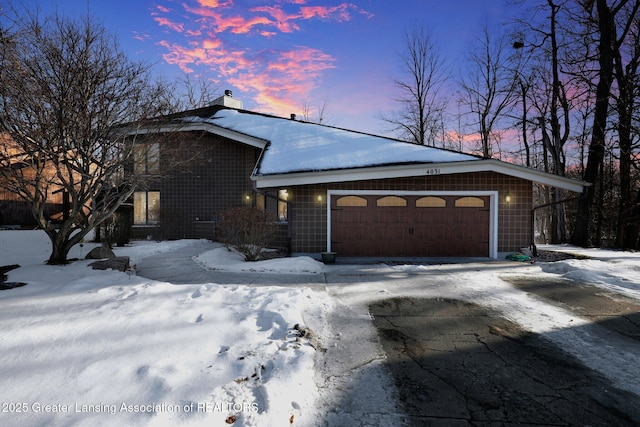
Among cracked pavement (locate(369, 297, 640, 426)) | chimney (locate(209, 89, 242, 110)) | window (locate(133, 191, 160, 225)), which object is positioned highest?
chimney (locate(209, 89, 242, 110))

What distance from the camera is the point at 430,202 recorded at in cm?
1080

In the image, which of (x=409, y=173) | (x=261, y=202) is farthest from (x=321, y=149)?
(x=261, y=202)

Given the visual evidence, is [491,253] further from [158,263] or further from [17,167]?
[17,167]

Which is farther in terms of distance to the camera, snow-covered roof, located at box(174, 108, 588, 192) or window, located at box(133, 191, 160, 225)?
window, located at box(133, 191, 160, 225)

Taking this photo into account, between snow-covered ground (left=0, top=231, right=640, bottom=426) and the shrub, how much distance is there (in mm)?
3549

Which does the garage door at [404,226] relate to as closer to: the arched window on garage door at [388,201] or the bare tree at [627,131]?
the arched window on garage door at [388,201]

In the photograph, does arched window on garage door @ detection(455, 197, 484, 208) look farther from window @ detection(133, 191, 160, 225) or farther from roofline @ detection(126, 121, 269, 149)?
window @ detection(133, 191, 160, 225)

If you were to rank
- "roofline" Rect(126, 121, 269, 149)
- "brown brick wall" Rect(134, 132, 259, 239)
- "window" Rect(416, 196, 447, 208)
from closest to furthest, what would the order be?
"window" Rect(416, 196, 447, 208) < "roofline" Rect(126, 121, 269, 149) < "brown brick wall" Rect(134, 132, 259, 239)

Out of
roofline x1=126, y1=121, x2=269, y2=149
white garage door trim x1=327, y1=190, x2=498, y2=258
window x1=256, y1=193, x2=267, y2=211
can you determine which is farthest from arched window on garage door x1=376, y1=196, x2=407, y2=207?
roofline x1=126, y1=121, x2=269, y2=149

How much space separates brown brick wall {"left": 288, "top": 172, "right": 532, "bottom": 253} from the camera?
34.9 ft

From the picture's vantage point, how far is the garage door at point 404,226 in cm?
1070

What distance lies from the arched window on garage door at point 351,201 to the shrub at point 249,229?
8.07 feet

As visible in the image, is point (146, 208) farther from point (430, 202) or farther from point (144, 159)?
point (430, 202)

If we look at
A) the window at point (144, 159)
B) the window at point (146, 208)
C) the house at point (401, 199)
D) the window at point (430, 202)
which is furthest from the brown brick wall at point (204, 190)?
the window at point (430, 202)
